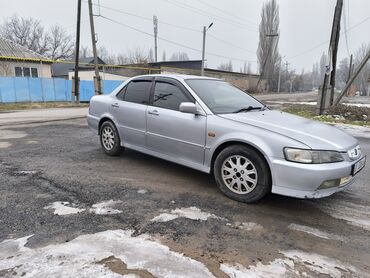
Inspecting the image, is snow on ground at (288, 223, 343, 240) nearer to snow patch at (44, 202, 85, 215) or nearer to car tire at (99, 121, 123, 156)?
snow patch at (44, 202, 85, 215)

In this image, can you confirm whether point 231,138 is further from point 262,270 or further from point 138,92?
point 138,92


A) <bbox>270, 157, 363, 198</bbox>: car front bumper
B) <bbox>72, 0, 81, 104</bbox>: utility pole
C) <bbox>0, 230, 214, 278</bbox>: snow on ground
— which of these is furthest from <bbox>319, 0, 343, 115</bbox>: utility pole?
<bbox>72, 0, 81, 104</bbox>: utility pole

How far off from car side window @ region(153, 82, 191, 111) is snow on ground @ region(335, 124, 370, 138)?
7.06 metres

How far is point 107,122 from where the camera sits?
19.0 feet

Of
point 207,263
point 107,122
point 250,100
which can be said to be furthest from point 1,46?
point 207,263

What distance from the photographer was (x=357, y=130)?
33.4 ft

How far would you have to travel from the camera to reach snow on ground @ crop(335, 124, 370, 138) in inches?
374

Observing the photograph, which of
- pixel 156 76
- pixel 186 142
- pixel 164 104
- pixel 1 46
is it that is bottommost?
pixel 186 142

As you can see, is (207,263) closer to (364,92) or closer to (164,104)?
(164,104)

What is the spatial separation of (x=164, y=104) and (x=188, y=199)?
158 centimetres

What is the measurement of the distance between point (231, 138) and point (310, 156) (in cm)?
94

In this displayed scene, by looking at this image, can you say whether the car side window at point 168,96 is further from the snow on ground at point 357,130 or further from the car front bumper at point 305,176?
the snow on ground at point 357,130

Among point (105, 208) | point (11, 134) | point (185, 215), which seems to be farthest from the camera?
point (11, 134)

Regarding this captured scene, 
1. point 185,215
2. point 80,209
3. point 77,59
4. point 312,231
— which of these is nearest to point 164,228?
point 185,215
